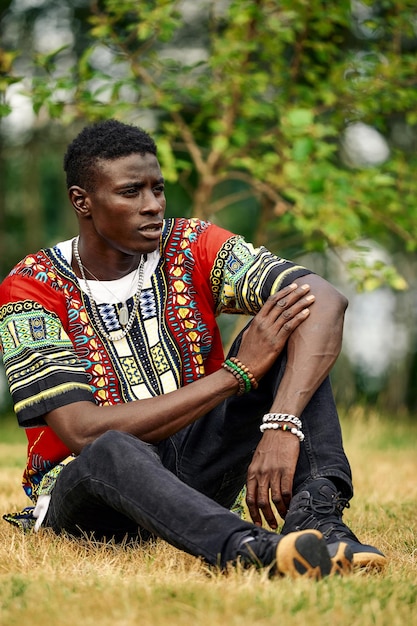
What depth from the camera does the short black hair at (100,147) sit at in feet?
11.8

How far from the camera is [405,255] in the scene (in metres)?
13.6

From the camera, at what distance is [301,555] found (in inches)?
99.4

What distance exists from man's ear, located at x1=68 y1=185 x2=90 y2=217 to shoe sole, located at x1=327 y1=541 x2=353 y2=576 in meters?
1.73

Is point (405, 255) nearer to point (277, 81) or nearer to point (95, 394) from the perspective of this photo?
point (277, 81)

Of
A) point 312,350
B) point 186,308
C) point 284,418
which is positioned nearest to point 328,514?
point 284,418

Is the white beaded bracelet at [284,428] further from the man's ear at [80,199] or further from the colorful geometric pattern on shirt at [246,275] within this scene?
the man's ear at [80,199]

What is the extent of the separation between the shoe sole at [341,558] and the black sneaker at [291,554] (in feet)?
0.20

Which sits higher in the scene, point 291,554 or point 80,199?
point 80,199

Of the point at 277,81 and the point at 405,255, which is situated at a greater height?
the point at 277,81

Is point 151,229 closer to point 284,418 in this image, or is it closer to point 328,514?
point 284,418

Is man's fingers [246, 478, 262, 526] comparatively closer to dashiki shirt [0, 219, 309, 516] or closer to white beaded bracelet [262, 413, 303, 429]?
white beaded bracelet [262, 413, 303, 429]

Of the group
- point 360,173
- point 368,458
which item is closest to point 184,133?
point 360,173

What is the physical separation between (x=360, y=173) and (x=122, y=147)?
4.21 m

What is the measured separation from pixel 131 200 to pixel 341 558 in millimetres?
1628
